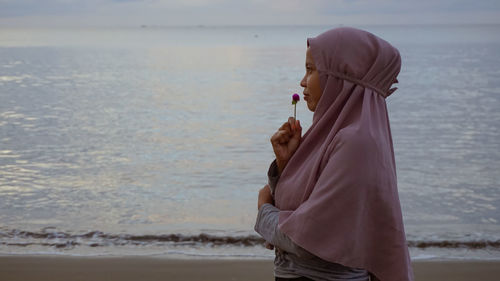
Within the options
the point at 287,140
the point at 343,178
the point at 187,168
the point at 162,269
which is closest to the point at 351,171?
the point at 343,178

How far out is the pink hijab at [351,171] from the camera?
A: 1740mm

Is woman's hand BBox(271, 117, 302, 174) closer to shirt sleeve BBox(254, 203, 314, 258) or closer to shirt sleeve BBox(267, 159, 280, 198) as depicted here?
shirt sleeve BBox(267, 159, 280, 198)

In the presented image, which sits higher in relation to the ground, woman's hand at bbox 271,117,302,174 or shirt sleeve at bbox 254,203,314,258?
woman's hand at bbox 271,117,302,174

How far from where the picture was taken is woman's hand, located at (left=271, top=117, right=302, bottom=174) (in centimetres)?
195

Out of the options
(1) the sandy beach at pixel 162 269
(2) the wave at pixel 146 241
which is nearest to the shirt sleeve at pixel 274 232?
(1) the sandy beach at pixel 162 269

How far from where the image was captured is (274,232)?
1.91 m

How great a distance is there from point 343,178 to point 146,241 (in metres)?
4.82

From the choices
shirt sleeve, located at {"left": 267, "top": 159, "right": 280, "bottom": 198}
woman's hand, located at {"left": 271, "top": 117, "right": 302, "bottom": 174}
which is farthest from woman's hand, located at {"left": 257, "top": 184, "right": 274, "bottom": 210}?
woman's hand, located at {"left": 271, "top": 117, "right": 302, "bottom": 174}

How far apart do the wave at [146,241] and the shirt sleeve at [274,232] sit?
13.6ft

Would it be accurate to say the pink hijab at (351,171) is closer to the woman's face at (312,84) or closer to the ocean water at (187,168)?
the woman's face at (312,84)

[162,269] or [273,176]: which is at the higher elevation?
[273,176]

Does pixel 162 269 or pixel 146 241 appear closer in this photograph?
pixel 162 269

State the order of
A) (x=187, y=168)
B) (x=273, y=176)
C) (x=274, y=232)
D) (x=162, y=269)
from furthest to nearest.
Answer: (x=187, y=168) < (x=162, y=269) < (x=273, y=176) < (x=274, y=232)

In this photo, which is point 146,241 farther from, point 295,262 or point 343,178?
point 343,178
